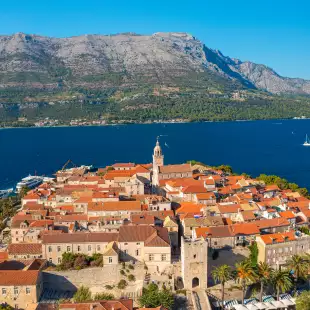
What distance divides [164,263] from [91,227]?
51.5 feet

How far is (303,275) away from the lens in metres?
52.9

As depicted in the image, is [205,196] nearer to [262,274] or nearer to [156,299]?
[262,274]

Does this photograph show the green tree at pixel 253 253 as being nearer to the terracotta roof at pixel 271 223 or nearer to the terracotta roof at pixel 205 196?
the terracotta roof at pixel 271 223

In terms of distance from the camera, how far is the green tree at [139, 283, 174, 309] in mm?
46406

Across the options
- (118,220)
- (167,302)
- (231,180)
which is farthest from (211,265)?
(231,180)

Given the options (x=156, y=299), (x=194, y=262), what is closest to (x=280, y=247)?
(x=194, y=262)

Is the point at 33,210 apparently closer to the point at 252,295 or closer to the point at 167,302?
the point at 167,302

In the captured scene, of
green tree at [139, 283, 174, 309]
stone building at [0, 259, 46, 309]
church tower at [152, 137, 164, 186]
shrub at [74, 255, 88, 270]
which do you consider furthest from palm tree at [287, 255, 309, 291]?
church tower at [152, 137, 164, 186]

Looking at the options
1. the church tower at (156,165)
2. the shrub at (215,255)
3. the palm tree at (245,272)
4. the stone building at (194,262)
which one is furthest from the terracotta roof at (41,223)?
the palm tree at (245,272)

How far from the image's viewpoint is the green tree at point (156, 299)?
46.4 metres

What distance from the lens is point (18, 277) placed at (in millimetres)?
50031

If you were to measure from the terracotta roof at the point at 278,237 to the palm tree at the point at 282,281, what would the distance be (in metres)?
7.63

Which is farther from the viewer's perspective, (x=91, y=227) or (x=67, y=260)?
(x=91, y=227)

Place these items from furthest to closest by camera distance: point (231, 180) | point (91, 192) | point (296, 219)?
1. point (231, 180)
2. point (91, 192)
3. point (296, 219)
